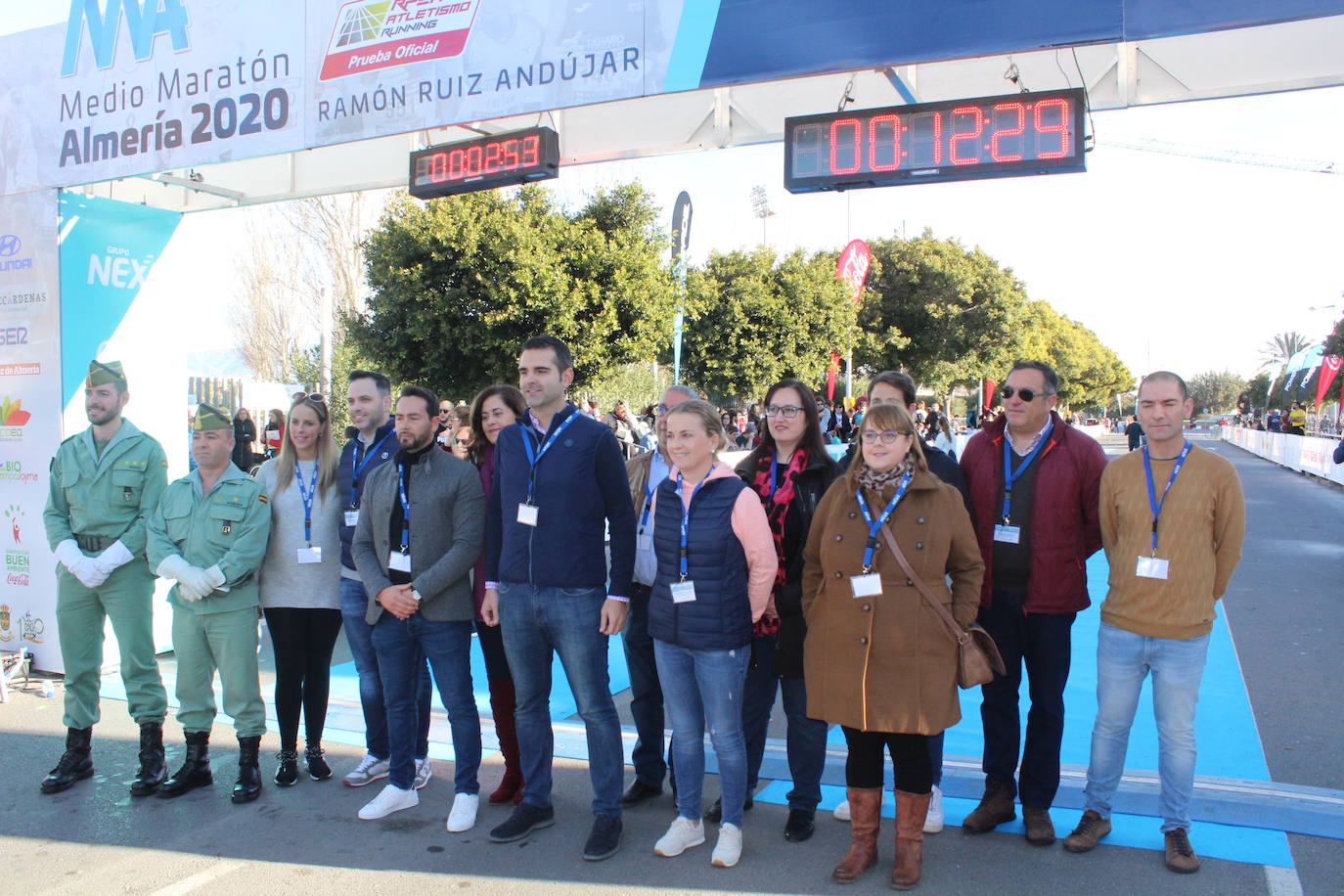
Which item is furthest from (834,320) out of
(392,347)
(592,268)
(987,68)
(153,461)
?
(153,461)

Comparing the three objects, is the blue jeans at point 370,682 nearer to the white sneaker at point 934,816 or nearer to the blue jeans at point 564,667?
the blue jeans at point 564,667

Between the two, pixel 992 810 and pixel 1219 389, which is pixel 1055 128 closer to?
pixel 992 810

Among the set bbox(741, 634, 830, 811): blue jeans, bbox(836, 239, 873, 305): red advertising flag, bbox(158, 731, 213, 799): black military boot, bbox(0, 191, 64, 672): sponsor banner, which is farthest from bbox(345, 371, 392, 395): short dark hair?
bbox(836, 239, 873, 305): red advertising flag

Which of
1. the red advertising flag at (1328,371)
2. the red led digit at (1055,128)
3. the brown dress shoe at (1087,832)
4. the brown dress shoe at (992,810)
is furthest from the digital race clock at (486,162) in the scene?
the red advertising flag at (1328,371)

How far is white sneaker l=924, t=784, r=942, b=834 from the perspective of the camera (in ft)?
13.1

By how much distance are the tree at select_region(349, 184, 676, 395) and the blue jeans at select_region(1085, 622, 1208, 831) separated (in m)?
13.5

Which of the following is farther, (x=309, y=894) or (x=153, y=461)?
(x=153, y=461)

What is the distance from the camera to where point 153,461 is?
16.2ft

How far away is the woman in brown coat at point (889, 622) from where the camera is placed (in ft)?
11.2

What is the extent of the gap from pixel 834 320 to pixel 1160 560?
23910 mm

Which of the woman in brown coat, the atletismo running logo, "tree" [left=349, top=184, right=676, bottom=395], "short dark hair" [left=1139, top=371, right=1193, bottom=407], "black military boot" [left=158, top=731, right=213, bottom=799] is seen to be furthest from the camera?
"tree" [left=349, top=184, right=676, bottom=395]

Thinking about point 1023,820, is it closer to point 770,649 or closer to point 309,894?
point 770,649

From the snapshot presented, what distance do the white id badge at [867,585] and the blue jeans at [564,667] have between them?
41.9 inches

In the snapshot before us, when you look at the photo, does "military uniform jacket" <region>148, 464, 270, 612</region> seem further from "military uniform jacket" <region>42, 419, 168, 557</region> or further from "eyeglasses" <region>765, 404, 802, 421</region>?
"eyeglasses" <region>765, 404, 802, 421</region>
